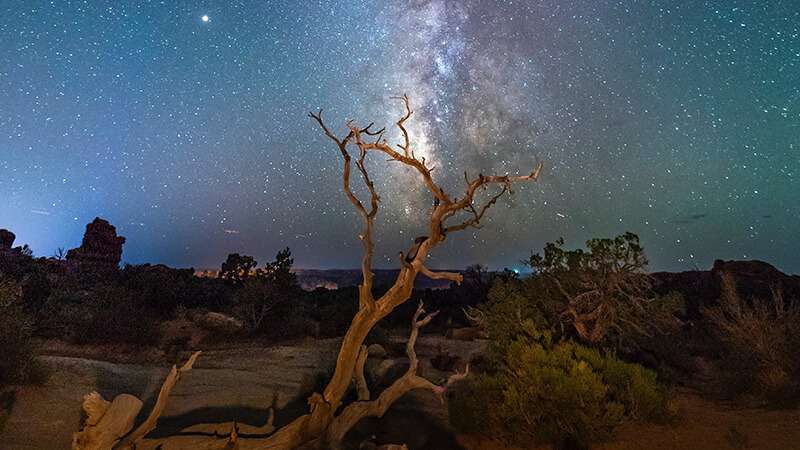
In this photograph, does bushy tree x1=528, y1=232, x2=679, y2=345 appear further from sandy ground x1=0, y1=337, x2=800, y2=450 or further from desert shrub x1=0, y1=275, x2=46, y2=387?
desert shrub x1=0, y1=275, x2=46, y2=387

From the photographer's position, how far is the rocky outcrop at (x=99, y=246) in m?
37.4

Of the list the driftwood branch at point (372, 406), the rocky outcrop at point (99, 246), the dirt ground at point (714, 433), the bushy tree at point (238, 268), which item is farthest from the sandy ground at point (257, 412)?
the rocky outcrop at point (99, 246)

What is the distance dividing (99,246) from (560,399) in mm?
43765

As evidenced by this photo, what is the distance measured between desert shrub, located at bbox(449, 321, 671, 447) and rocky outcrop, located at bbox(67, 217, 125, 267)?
39831 millimetres

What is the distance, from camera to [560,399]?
22.7 feet

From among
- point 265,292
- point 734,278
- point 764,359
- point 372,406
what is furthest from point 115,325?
point 734,278

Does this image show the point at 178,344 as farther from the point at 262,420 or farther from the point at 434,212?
the point at 434,212

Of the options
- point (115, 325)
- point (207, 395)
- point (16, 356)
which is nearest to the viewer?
point (16, 356)

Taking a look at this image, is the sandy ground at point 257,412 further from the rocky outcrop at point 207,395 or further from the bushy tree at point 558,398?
the bushy tree at point 558,398

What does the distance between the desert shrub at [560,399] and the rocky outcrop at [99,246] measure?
39.8 metres

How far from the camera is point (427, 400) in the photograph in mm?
10297

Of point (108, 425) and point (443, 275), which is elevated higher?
point (443, 275)

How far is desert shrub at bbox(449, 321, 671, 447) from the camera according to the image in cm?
682

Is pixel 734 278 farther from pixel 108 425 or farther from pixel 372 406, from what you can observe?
pixel 108 425
